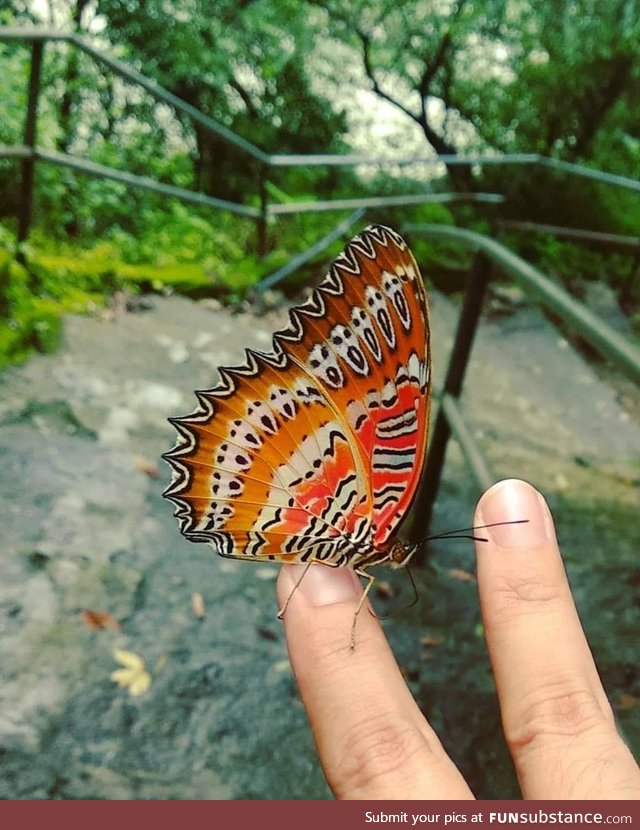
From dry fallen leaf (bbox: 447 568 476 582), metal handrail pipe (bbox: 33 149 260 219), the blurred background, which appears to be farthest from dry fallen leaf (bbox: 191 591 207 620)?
metal handrail pipe (bbox: 33 149 260 219)

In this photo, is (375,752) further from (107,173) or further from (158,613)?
(107,173)

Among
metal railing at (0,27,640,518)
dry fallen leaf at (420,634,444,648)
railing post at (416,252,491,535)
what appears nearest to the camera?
metal railing at (0,27,640,518)

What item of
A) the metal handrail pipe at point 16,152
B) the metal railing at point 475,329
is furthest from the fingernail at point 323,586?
the metal handrail pipe at point 16,152

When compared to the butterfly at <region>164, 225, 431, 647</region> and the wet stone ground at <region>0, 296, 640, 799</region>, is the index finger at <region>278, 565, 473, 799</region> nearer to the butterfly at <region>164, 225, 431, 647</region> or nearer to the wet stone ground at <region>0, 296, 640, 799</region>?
the butterfly at <region>164, 225, 431, 647</region>

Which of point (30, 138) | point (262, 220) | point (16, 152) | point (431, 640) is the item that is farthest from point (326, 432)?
point (262, 220)

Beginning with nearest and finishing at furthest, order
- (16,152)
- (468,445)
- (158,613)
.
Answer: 1. (468,445)
2. (158,613)
3. (16,152)
